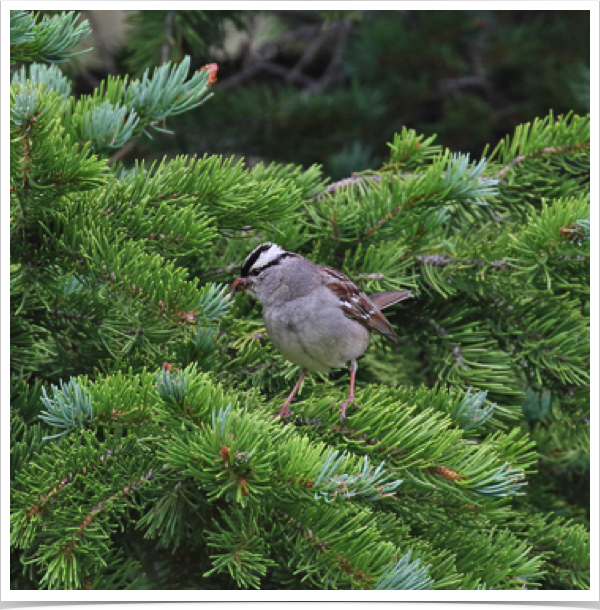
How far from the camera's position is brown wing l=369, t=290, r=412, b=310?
196 centimetres

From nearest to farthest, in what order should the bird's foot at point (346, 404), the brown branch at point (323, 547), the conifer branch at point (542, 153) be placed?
1. the brown branch at point (323, 547)
2. the bird's foot at point (346, 404)
3. the conifer branch at point (542, 153)

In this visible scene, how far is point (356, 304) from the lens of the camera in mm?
2086

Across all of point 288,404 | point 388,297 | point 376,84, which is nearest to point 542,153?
point 388,297

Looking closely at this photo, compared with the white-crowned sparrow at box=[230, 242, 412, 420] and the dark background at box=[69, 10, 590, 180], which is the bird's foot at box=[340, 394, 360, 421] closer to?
the white-crowned sparrow at box=[230, 242, 412, 420]

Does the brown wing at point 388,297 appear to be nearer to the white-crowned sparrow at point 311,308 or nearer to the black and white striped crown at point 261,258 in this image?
the white-crowned sparrow at point 311,308

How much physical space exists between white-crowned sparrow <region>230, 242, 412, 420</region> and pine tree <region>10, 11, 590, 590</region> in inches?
2.2

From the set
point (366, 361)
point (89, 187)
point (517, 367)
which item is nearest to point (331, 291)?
point (366, 361)

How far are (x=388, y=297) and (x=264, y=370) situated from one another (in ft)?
1.33

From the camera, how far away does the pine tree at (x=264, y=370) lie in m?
1.25

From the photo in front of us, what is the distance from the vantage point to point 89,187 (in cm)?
142

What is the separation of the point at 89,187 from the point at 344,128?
2.23 meters

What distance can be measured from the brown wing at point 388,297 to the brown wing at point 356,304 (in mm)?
14

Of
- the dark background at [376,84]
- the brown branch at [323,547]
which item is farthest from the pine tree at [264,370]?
the dark background at [376,84]

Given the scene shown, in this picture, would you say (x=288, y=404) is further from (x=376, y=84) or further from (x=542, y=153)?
(x=376, y=84)
